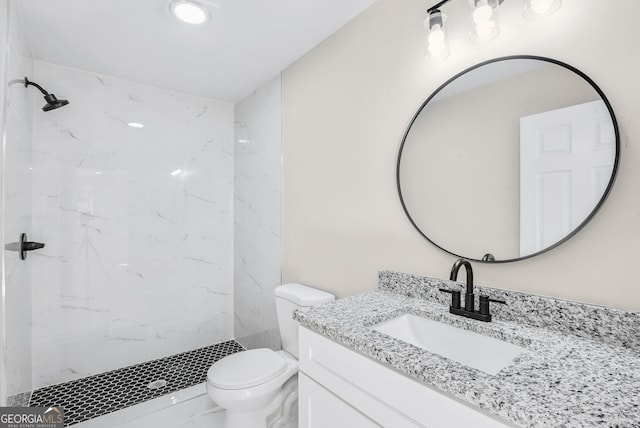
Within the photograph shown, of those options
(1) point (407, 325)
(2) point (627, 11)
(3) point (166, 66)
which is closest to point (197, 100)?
(3) point (166, 66)

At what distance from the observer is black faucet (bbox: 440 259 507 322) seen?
107 centimetres

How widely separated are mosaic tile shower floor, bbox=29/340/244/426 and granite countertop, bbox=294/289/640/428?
168cm

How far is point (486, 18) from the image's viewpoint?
3.70ft

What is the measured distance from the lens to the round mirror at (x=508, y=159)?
0.95m

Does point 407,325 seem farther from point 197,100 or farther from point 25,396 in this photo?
point 197,100

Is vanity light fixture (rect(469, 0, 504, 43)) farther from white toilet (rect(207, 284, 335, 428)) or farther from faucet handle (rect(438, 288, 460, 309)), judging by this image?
white toilet (rect(207, 284, 335, 428))

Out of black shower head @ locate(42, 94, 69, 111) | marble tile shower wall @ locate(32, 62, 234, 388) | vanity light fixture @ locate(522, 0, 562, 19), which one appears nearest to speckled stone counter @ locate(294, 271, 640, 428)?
vanity light fixture @ locate(522, 0, 562, 19)

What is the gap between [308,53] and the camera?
2057mm

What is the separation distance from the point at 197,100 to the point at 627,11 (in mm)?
2786

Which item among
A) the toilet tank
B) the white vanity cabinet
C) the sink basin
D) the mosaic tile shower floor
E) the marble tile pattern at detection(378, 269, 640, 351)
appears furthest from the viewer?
the mosaic tile shower floor

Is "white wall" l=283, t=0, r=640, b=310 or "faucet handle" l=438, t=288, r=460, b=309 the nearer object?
"white wall" l=283, t=0, r=640, b=310

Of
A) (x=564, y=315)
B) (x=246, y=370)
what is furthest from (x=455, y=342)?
(x=246, y=370)

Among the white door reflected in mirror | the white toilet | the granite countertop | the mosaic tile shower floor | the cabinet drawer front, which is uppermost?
the white door reflected in mirror

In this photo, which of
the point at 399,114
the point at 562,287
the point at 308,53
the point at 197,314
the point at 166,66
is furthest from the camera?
the point at 197,314
